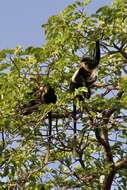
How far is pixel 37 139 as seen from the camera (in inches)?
386

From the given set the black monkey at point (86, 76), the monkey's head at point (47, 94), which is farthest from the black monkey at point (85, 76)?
the monkey's head at point (47, 94)

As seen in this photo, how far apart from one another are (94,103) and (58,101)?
3.28ft

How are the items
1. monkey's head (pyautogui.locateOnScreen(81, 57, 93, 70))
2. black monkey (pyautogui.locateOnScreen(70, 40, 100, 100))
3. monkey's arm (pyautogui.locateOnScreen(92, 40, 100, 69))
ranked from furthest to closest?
1. monkey's arm (pyautogui.locateOnScreen(92, 40, 100, 69))
2. monkey's head (pyautogui.locateOnScreen(81, 57, 93, 70))
3. black monkey (pyautogui.locateOnScreen(70, 40, 100, 100))

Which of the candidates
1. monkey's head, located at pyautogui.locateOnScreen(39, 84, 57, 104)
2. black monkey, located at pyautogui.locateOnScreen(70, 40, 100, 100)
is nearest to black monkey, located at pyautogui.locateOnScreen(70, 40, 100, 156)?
black monkey, located at pyautogui.locateOnScreen(70, 40, 100, 100)

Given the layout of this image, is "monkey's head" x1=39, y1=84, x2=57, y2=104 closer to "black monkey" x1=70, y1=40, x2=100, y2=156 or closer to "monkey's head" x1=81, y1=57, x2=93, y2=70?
"black monkey" x1=70, y1=40, x2=100, y2=156

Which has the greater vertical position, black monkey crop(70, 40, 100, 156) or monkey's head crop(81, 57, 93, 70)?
monkey's head crop(81, 57, 93, 70)

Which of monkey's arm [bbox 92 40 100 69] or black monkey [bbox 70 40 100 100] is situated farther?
monkey's arm [bbox 92 40 100 69]

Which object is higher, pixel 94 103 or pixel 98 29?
pixel 98 29

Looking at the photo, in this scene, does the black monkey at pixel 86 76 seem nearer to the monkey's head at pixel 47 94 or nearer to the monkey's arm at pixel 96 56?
the monkey's arm at pixel 96 56

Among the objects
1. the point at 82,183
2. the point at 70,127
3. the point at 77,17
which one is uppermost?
the point at 77,17

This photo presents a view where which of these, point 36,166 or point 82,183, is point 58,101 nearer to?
point 36,166

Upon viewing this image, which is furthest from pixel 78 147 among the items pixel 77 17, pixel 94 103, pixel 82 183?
pixel 77 17

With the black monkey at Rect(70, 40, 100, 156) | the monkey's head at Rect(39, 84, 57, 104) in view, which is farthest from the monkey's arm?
the monkey's head at Rect(39, 84, 57, 104)

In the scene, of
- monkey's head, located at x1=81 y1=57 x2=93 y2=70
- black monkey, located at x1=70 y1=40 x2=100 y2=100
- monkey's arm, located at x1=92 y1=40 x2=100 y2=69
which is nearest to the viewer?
black monkey, located at x1=70 y1=40 x2=100 y2=100
